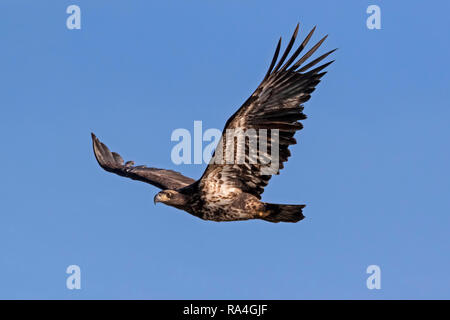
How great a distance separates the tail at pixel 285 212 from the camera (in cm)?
1223

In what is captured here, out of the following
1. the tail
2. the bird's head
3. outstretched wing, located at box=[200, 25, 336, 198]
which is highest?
outstretched wing, located at box=[200, 25, 336, 198]

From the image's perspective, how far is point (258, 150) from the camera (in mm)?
11977

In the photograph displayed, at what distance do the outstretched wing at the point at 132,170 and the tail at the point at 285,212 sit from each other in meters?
2.67

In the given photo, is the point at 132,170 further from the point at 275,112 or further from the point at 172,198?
the point at 275,112

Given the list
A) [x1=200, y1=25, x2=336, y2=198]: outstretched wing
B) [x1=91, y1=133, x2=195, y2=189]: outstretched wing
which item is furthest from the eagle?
[x1=91, y1=133, x2=195, y2=189]: outstretched wing

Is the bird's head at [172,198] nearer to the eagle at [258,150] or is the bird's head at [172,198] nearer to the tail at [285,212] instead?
the eagle at [258,150]

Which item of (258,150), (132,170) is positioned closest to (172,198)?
(258,150)

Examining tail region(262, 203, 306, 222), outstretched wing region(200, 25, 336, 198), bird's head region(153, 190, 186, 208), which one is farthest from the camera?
bird's head region(153, 190, 186, 208)

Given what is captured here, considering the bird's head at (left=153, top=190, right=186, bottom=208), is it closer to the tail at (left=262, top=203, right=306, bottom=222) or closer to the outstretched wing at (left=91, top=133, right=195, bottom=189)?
the tail at (left=262, top=203, right=306, bottom=222)

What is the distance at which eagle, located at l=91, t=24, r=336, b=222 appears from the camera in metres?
11.7

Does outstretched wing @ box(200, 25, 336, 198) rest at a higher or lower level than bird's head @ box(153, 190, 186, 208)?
higher

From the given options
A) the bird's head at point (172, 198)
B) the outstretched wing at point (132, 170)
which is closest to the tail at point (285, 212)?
the bird's head at point (172, 198)

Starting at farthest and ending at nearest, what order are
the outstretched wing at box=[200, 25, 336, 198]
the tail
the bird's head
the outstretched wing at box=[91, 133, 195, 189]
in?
the outstretched wing at box=[91, 133, 195, 189], the bird's head, the tail, the outstretched wing at box=[200, 25, 336, 198]
